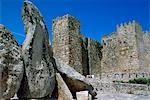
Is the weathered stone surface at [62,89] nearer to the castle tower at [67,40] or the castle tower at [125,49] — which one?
the castle tower at [67,40]

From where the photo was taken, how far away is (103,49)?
33438mm

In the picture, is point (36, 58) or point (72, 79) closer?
point (36, 58)

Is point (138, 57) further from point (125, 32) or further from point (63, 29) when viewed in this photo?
point (63, 29)

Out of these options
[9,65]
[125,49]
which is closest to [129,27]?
[125,49]

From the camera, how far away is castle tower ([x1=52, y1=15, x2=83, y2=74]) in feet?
85.7

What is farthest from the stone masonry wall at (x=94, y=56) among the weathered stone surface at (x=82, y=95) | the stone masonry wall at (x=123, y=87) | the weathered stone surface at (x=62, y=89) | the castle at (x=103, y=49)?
the weathered stone surface at (x=62, y=89)

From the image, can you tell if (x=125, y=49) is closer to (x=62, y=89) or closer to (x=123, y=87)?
(x=123, y=87)

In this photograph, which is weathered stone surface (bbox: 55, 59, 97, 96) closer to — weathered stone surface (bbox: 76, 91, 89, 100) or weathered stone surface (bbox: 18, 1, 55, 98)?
weathered stone surface (bbox: 76, 91, 89, 100)

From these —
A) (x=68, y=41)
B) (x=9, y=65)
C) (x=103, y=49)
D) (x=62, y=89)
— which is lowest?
(x=62, y=89)

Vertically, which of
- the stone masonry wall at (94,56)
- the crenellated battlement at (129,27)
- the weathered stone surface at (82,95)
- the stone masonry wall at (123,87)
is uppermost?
the crenellated battlement at (129,27)

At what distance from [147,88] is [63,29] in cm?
1148

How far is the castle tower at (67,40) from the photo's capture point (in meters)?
26.1

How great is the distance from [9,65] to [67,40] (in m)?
19.8

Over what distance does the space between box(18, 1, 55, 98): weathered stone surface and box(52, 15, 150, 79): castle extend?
691 inches
